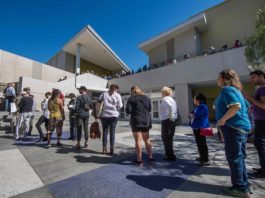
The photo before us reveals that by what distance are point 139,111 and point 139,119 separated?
169mm

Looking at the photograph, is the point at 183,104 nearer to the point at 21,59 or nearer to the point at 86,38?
the point at 86,38

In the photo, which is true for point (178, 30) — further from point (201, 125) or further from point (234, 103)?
point (234, 103)

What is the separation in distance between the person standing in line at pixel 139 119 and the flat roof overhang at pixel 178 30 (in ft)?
47.9

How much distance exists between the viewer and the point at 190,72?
13.5 metres

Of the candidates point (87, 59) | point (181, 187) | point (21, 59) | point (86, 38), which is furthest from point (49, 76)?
point (181, 187)

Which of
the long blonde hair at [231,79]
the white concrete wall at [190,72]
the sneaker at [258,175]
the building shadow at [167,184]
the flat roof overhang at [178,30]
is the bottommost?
the building shadow at [167,184]

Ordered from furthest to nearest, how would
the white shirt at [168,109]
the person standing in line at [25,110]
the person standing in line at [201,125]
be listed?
the person standing in line at [25,110] < the white shirt at [168,109] < the person standing in line at [201,125]

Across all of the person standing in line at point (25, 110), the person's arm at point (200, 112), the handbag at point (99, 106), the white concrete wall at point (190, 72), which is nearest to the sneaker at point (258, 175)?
the person's arm at point (200, 112)

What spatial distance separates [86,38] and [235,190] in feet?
66.2

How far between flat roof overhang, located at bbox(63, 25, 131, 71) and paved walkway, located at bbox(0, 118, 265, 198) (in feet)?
56.4

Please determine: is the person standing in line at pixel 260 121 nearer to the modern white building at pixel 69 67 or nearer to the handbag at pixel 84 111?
the handbag at pixel 84 111

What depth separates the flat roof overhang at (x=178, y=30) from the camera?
14980mm

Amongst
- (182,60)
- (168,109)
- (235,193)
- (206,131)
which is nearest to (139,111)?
(168,109)

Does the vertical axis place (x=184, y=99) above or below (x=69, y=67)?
below
